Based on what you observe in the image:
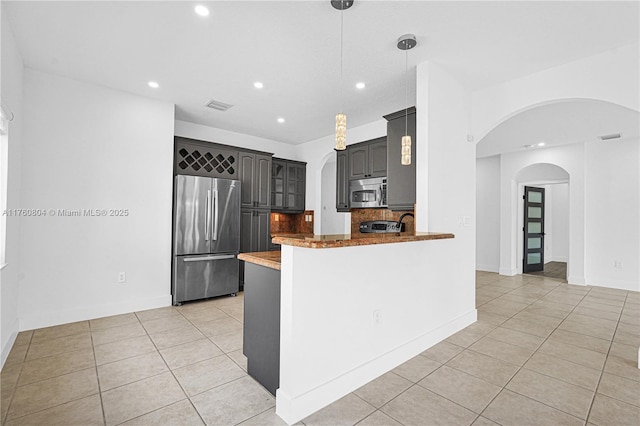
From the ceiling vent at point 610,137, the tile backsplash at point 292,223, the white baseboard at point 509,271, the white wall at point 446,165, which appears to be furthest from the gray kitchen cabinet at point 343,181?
the ceiling vent at point 610,137

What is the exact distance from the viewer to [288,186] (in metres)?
6.14

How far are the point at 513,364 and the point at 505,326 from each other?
3.28 ft

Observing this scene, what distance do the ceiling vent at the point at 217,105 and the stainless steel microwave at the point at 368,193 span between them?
7.53 feet

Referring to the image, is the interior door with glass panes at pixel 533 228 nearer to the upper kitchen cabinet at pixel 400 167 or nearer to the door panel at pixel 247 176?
the upper kitchen cabinet at pixel 400 167

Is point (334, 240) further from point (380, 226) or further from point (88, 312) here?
point (88, 312)

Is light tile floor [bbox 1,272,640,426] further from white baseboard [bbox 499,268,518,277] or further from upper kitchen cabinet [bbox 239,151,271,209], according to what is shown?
white baseboard [bbox 499,268,518,277]

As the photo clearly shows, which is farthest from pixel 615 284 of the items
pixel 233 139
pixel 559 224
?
pixel 233 139

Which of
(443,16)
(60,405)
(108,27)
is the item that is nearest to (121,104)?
(108,27)

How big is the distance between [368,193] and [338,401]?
3.38 metres

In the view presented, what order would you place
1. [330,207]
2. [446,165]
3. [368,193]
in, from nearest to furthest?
1. [446,165]
2. [368,193]
3. [330,207]

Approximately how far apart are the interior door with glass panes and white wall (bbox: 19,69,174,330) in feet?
23.8

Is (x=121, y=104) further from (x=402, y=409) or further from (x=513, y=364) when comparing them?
(x=513, y=364)

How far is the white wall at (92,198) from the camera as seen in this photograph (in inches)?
128

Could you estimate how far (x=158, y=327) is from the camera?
3.30 metres
